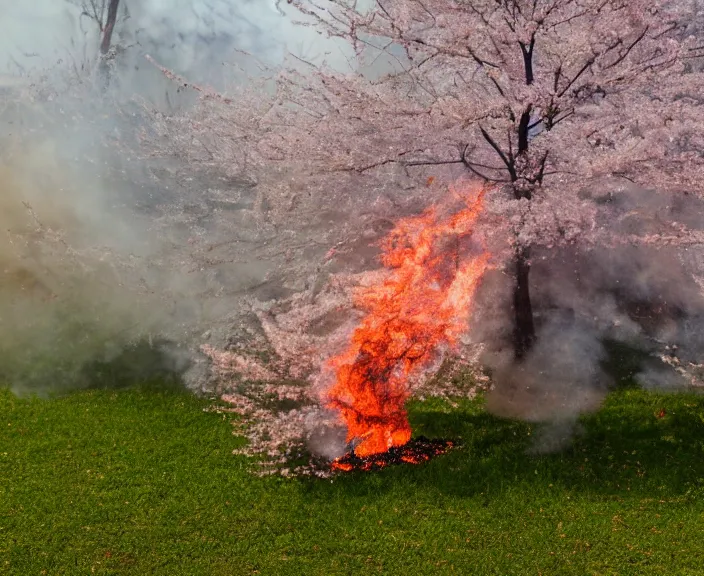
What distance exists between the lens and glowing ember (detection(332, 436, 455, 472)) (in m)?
7.17

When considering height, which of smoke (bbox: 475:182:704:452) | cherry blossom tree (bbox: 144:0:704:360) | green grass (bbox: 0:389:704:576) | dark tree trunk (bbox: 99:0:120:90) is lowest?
green grass (bbox: 0:389:704:576)

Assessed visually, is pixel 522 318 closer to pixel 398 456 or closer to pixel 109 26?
pixel 398 456

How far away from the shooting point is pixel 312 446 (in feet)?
24.4

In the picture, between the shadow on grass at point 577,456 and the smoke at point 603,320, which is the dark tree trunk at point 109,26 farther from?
the shadow on grass at point 577,456

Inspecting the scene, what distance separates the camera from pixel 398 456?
7.31 metres

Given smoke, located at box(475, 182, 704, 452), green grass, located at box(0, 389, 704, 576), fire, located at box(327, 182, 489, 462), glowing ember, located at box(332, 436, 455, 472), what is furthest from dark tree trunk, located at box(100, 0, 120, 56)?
glowing ember, located at box(332, 436, 455, 472)

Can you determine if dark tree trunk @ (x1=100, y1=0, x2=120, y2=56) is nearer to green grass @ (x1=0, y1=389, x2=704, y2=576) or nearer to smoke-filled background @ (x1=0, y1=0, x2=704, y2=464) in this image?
smoke-filled background @ (x1=0, y1=0, x2=704, y2=464)

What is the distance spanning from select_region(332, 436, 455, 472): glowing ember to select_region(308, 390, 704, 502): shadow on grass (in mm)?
119

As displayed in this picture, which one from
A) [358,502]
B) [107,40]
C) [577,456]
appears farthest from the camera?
[107,40]

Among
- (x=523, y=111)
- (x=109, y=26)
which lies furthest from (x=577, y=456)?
(x=109, y=26)

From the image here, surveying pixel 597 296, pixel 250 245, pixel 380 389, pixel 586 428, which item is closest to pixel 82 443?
pixel 380 389

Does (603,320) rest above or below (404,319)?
below

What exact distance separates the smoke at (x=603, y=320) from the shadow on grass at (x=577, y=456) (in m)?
0.25

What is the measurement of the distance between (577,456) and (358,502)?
261 centimetres
